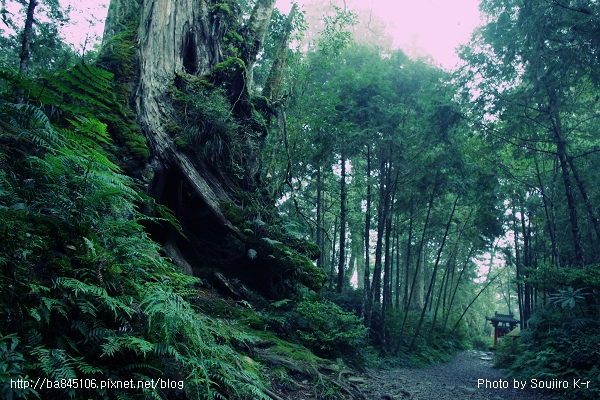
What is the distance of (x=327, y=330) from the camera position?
26.3 ft

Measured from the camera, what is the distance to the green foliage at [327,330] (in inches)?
303

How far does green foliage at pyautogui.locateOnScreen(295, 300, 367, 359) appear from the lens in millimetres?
7703

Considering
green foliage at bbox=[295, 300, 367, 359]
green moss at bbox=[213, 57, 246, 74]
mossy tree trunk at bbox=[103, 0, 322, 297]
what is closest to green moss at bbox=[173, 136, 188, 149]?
mossy tree trunk at bbox=[103, 0, 322, 297]

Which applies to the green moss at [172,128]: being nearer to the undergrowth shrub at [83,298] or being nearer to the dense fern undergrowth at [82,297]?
the dense fern undergrowth at [82,297]

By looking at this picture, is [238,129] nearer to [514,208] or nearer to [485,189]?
[485,189]

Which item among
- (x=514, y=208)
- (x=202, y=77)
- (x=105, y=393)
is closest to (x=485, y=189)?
(x=514, y=208)

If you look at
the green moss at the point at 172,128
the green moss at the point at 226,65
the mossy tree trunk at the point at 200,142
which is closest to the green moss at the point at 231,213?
the mossy tree trunk at the point at 200,142

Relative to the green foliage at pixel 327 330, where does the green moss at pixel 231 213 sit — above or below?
above

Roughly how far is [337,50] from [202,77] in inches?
213

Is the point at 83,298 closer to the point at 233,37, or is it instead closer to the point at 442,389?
the point at 442,389

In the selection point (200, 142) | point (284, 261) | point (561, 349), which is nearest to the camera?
point (200, 142)

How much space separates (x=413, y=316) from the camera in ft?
63.1

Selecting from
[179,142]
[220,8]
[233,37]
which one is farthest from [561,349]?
[220,8]

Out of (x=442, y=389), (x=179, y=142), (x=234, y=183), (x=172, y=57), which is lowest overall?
(x=442, y=389)
